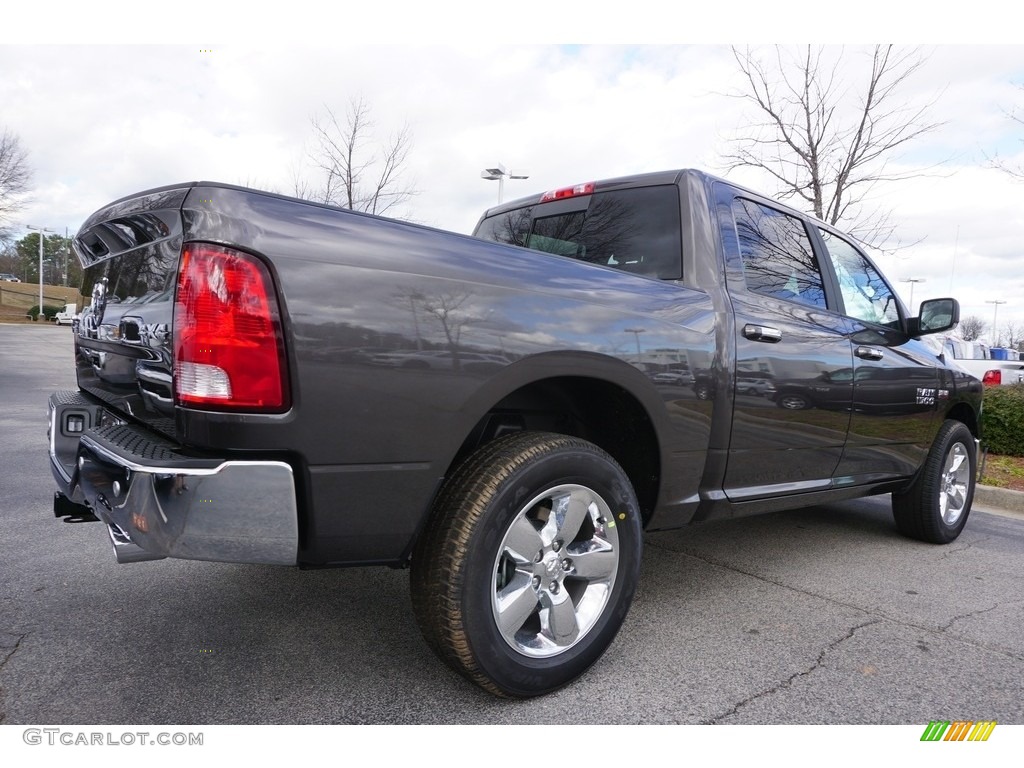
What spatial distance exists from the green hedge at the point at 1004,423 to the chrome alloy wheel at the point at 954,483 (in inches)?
145

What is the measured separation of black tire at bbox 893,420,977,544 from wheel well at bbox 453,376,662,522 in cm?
250

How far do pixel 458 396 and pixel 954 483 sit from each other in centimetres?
402

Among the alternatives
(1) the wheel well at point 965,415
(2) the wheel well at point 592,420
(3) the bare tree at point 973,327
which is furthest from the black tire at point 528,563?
(3) the bare tree at point 973,327

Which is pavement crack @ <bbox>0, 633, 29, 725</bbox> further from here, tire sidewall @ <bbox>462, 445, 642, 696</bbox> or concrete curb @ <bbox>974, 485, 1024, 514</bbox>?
concrete curb @ <bbox>974, 485, 1024, 514</bbox>

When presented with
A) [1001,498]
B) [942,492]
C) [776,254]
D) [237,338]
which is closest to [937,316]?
[942,492]

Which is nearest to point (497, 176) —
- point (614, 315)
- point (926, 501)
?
point (926, 501)

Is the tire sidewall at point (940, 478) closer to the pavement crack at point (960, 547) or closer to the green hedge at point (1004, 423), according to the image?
the pavement crack at point (960, 547)

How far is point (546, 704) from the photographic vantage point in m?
2.20

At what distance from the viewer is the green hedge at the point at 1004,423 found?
7488 millimetres

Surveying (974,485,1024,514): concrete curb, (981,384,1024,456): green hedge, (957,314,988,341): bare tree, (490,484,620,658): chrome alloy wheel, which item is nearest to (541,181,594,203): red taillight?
(490,484,620,658): chrome alloy wheel

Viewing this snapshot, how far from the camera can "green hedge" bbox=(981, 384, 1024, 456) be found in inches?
295

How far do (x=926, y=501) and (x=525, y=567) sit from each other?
323 cm

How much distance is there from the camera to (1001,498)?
5969mm

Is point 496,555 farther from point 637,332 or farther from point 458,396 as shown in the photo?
point 637,332
